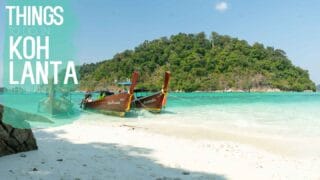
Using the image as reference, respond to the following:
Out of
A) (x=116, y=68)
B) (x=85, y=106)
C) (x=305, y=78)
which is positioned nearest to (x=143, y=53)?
(x=116, y=68)

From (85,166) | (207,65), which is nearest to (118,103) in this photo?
(85,166)

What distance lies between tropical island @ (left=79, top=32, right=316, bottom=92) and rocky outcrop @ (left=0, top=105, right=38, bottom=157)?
332 feet

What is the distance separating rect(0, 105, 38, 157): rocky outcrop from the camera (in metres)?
7.38

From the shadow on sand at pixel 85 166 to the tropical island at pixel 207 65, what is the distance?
101 m

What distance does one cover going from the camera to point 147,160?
809 cm

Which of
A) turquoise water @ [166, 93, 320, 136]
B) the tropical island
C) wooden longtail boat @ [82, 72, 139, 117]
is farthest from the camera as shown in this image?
the tropical island

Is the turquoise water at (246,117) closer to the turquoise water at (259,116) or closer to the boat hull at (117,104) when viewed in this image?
the turquoise water at (259,116)

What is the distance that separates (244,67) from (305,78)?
29811 mm

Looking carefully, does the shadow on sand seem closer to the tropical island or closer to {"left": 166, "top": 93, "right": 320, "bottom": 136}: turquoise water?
{"left": 166, "top": 93, "right": 320, "bottom": 136}: turquoise water

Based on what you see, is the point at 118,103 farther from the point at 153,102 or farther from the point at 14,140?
the point at 14,140

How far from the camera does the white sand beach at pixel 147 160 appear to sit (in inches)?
264

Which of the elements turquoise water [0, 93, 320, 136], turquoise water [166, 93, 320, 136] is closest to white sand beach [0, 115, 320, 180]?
turquoise water [0, 93, 320, 136]

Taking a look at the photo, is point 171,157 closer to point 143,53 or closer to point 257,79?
point 143,53

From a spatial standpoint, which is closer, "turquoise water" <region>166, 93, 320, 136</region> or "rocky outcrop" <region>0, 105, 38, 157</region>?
"rocky outcrop" <region>0, 105, 38, 157</region>
